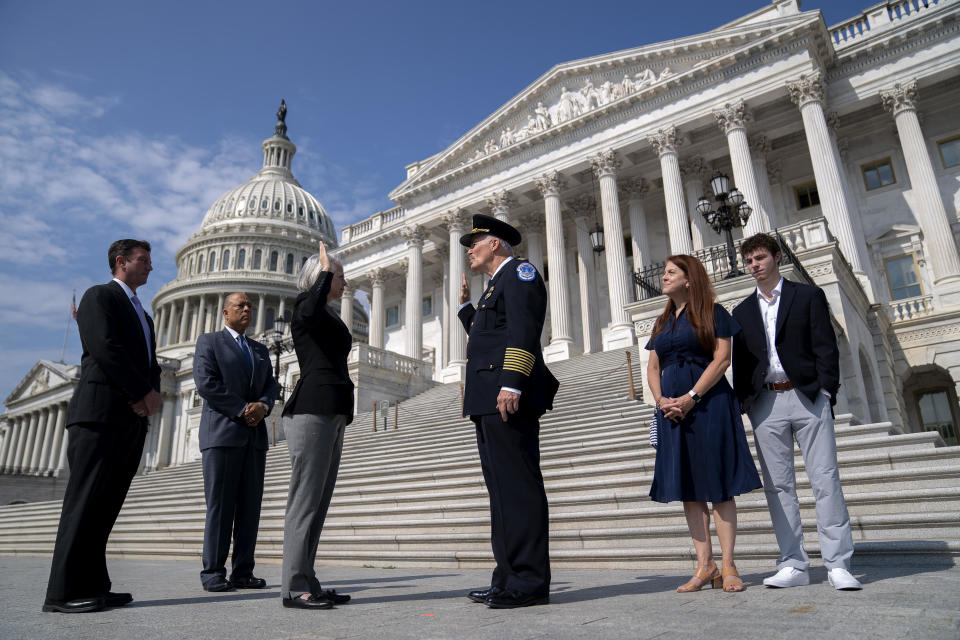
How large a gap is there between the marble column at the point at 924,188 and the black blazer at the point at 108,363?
24728mm

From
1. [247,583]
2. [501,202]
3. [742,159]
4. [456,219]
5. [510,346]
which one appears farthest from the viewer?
[456,219]

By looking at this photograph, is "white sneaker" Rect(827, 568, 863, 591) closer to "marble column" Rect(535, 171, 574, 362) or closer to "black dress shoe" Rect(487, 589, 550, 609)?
"black dress shoe" Rect(487, 589, 550, 609)

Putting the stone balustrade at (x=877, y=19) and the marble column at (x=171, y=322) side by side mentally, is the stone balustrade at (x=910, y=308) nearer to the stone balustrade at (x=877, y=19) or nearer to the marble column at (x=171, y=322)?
the stone balustrade at (x=877, y=19)

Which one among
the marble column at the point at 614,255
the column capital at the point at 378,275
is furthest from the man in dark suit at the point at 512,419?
the column capital at the point at 378,275

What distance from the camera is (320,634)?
9.95 ft

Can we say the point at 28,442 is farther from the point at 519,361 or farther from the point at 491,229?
the point at 519,361

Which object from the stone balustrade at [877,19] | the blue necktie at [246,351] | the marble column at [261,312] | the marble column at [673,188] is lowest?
the blue necktie at [246,351]

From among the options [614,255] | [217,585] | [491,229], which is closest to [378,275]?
[614,255]

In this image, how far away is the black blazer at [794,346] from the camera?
455 centimetres

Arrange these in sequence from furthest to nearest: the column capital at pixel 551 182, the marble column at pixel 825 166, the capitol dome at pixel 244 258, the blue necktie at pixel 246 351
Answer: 1. the capitol dome at pixel 244 258
2. the column capital at pixel 551 182
3. the marble column at pixel 825 166
4. the blue necktie at pixel 246 351

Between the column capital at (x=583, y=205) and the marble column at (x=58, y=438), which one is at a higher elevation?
the column capital at (x=583, y=205)

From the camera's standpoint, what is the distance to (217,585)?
5195 millimetres

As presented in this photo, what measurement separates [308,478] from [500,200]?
2751 cm

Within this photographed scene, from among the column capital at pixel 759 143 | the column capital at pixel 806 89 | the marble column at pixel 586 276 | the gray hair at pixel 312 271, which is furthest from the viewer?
the marble column at pixel 586 276
